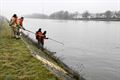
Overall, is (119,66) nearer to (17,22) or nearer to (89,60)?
(89,60)

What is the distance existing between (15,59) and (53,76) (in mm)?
3993

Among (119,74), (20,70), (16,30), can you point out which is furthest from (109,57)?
(20,70)

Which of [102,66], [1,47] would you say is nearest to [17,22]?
[1,47]

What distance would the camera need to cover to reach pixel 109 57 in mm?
24891

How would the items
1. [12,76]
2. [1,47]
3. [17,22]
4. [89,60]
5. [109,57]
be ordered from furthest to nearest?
[109,57] < [89,60] < [17,22] < [1,47] < [12,76]

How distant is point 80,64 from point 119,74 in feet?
14.4

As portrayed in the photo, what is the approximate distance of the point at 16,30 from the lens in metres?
21.0

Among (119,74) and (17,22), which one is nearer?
(119,74)

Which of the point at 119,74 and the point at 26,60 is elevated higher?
the point at 26,60

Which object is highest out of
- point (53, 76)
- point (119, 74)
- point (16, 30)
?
point (16, 30)

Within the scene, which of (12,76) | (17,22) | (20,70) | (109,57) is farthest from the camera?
(109,57)

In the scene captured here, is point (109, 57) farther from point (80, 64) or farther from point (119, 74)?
point (119, 74)

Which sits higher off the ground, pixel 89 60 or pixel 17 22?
pixel 17 22

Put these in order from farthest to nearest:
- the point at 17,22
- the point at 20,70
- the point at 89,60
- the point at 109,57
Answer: the point at 109,57 < the point at 89,60 < the point at 17,22 < the point at 20,70
